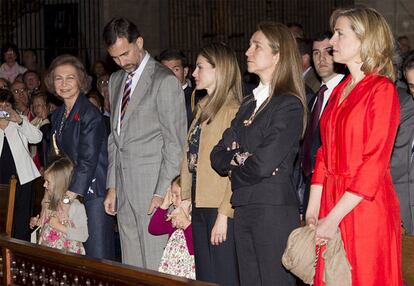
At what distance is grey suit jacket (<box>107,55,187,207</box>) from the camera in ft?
21.2

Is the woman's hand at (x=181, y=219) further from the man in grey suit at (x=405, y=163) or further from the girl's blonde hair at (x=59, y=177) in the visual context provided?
the man in grey suit at (x=405, y=163)

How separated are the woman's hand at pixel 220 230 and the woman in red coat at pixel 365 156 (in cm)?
102

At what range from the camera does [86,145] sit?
6.91 meters

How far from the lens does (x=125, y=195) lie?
259 inches

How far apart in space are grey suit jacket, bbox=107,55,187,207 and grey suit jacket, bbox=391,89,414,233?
1.41 meters

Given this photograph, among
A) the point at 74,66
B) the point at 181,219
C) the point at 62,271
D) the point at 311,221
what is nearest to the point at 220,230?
the point at 181,219

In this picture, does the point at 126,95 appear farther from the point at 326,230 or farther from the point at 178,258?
the point at 326,230

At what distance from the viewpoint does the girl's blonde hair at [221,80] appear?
19.4ft

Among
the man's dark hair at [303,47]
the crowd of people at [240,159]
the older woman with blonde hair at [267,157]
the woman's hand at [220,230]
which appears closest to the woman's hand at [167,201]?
the crowd of people at [240,159]

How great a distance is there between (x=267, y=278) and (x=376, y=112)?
1326mm

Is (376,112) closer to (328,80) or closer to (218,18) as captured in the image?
(328,80)

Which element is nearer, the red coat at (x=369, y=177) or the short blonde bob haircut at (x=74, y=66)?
the red coat at (x=369, y=177)

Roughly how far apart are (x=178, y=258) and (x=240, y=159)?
1090 mm

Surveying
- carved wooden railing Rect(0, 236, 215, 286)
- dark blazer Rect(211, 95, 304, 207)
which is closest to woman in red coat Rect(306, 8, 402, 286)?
dark blazer Rect(211, 95, 304, 207)
